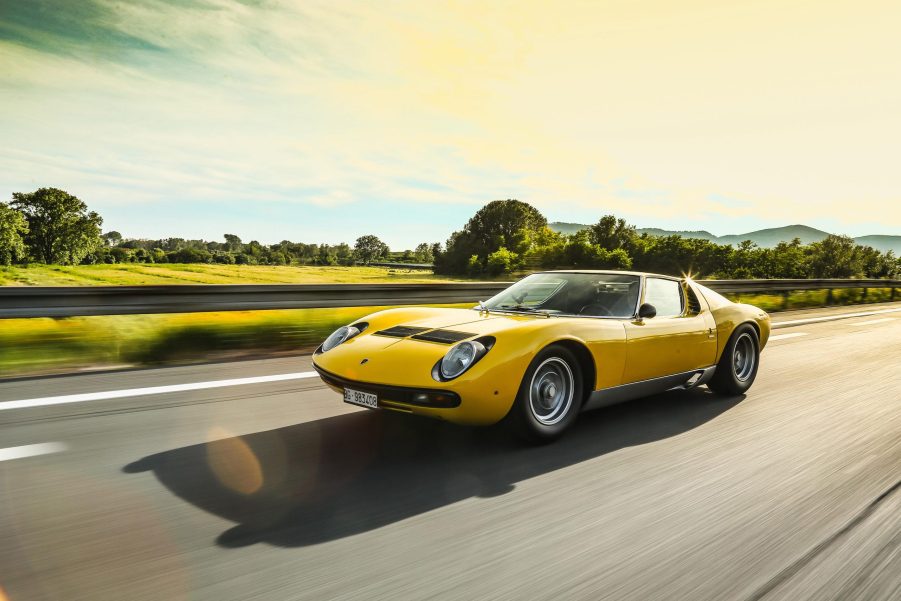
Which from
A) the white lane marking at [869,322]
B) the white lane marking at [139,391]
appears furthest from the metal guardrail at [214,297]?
the white lane marking at [869,322]

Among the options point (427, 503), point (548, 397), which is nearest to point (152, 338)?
point (548, 397)

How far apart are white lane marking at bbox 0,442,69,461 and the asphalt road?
0.02 metres

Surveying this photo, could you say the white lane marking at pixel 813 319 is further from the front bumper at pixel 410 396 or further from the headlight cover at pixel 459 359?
the front bumper at pixel 410 396

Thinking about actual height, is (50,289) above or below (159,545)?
above

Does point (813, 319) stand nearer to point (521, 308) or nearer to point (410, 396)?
point (521, 308)

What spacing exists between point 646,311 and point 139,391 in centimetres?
423

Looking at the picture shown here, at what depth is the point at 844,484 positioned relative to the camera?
11.7ft

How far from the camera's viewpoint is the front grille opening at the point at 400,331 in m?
4.30

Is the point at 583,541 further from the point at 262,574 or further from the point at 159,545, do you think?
the point at 159,545

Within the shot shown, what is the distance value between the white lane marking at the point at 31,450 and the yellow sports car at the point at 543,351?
5.25 ft

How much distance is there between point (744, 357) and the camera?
6223 millimetres

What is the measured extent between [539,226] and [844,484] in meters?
88.8

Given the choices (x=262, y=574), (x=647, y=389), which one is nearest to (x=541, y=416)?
(x=647, y=389)

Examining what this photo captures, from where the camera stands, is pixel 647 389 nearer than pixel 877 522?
No
